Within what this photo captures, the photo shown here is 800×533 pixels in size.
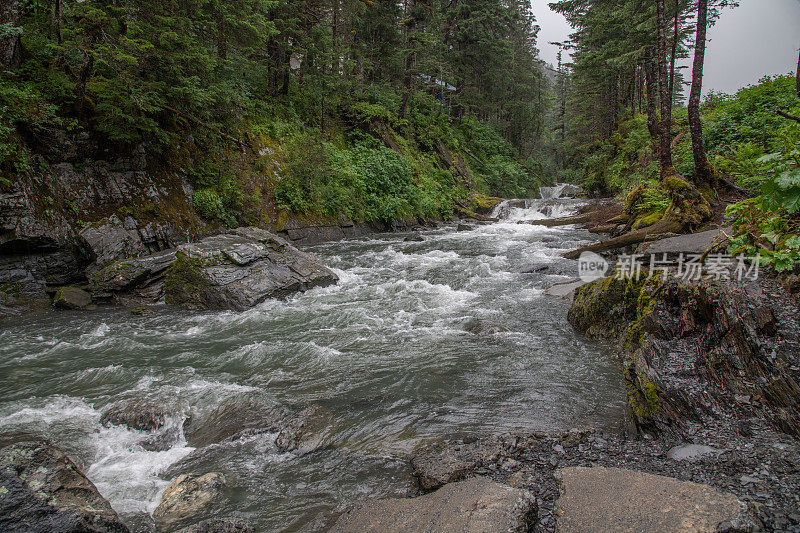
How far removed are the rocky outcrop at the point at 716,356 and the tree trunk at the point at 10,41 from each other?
14.8m

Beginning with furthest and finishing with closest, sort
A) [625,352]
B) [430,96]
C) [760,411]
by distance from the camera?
[430,96]
[625,352]
[760,411]

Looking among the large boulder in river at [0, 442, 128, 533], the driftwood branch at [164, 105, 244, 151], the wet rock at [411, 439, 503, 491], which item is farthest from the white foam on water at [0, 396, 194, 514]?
the driftwood branch at [164, 105, 244, 151]

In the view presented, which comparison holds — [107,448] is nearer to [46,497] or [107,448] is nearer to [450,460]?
[46,497]

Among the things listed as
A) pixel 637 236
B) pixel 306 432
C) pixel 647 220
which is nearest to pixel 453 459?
pixel 306 432

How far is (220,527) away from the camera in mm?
3027

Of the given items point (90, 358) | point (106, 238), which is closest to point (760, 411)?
point (90, 358)

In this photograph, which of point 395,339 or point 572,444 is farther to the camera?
point 395,339

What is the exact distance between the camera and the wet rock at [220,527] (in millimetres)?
2992

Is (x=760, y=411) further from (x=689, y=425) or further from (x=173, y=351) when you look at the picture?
(x=173, y=351)

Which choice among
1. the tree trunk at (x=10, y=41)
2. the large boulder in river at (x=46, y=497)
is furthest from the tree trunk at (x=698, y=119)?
the tree trunk at (x=10, y=41)

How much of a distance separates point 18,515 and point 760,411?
221 inches

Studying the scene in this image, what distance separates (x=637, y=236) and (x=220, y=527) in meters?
11.0

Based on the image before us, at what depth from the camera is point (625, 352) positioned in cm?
535

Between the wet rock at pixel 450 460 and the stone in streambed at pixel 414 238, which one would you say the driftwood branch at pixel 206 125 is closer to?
the stone in streambed at pixel 414 238
